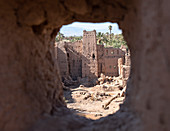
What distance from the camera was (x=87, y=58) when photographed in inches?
894

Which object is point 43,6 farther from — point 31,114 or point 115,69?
point 115,69

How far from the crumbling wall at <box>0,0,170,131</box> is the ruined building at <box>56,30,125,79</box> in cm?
1845

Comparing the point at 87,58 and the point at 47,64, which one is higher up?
A: the point at 87,58

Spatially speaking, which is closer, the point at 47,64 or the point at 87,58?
the point at 47,64

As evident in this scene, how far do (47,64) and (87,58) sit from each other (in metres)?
19.3

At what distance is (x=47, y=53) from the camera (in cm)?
367

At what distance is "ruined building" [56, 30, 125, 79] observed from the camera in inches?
856

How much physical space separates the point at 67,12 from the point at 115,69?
72.3 ft

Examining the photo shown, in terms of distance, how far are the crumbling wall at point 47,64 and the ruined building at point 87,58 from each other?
18455mm

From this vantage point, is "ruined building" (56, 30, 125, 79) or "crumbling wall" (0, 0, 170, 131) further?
"ruined building" (56, 30, 125, 79)

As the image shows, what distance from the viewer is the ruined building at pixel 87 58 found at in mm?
21733

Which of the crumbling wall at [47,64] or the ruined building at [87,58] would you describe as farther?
the ruined building at [87,58]

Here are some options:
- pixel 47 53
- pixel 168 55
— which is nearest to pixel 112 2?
pixel 168 55

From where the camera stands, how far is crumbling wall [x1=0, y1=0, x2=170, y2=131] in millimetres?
1609
